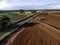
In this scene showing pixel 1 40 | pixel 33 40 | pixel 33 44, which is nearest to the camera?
pixel 33 44

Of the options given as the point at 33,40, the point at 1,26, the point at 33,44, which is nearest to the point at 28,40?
the point at 33,40

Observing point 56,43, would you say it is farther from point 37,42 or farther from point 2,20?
point 2,20

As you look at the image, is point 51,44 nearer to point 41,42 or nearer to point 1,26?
point 41,42

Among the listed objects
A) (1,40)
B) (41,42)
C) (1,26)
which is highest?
(41,42)

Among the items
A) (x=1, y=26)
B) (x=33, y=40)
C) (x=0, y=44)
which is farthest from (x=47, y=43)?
(x=1, y=26)

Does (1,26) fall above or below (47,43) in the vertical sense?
below

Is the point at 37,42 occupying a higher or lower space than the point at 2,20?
higher

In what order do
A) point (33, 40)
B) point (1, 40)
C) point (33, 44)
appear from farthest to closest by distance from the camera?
point (1, 40) < point (33, 40) < point (33, 44)

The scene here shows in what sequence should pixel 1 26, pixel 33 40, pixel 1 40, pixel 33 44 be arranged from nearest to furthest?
1. pixel 33 44
2. pixel 33 40
3. pixel 1 40
4. pixel 1 26

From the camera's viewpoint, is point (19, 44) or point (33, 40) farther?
point (33, 40)
